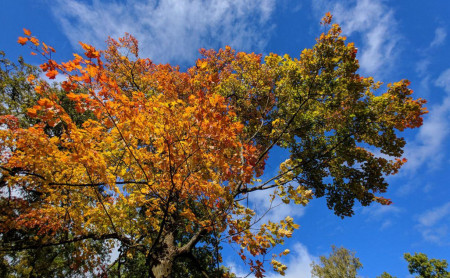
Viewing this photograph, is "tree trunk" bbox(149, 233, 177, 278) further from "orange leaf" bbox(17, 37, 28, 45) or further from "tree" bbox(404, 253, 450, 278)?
"tree" bbox(404, 253, 450, 278)

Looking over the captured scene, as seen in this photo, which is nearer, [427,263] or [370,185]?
[370,185]

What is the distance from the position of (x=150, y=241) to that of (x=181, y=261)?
4.15 meters

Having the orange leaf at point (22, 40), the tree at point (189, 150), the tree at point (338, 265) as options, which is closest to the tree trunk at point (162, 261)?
the tree at point (189, 150)

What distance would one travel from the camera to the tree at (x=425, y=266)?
65.6 feet

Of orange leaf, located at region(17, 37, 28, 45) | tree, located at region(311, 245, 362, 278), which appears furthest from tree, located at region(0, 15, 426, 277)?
tree, located at region(311, 245, 362, 278)

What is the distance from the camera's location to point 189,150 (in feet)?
10.3

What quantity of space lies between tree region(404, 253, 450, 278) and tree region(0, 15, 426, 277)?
23567 mm

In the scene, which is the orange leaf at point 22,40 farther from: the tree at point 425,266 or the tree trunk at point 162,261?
the tree at point 425,266

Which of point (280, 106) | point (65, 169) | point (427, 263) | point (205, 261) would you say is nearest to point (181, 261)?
point (205, 261)

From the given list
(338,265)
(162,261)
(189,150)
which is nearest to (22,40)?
(189,150)

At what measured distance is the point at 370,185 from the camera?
614 cm

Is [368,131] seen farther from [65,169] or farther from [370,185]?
[65,169]

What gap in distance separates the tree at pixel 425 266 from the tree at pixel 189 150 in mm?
23567

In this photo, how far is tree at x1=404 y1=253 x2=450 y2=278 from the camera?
19989mm
